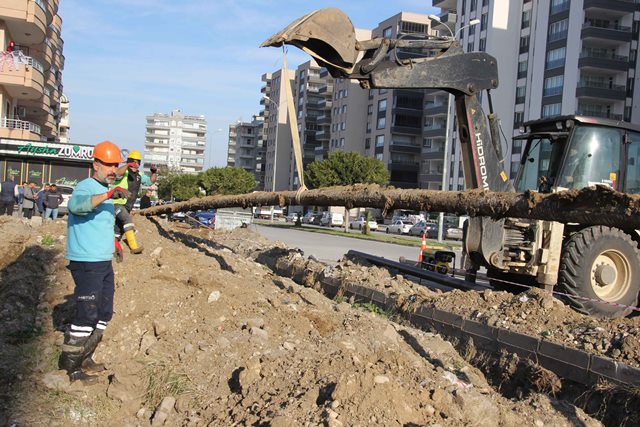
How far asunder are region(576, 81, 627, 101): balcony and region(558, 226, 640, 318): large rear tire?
48.3 meters

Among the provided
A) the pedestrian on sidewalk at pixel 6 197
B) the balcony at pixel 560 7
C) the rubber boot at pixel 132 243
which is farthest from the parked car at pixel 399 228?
the rubber boot at pixel 132 243

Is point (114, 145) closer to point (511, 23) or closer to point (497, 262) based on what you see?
point (497, 262)

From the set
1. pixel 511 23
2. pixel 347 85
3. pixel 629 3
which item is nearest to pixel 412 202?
pixel 629 3

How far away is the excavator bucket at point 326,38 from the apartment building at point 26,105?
20482 mm

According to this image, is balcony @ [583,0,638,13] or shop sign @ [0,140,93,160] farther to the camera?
balcony @ [583,0,638,13]

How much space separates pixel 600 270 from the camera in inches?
345

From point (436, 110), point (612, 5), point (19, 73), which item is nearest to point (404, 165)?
point (436, 110)

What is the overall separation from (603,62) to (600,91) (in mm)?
2333

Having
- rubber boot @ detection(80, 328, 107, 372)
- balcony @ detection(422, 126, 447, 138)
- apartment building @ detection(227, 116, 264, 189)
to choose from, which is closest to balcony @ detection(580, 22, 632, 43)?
balcony @ detection(422, 126, 447, 138)

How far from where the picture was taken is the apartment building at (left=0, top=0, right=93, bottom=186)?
31.4 metres

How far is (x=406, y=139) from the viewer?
85.8m

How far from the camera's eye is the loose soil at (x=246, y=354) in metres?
4.58

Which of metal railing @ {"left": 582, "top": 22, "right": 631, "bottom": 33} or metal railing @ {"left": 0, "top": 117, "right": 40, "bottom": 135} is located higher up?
metal railing @ {"left": 582, "top": 22, "right": 631, "bottom": 33}

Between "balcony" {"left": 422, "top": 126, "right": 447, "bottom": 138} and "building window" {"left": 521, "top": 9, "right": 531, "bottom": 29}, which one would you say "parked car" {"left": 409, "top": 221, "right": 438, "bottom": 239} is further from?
"balcony" {"left": 422, "top": 126, "right": 447, "bottom": 138}
